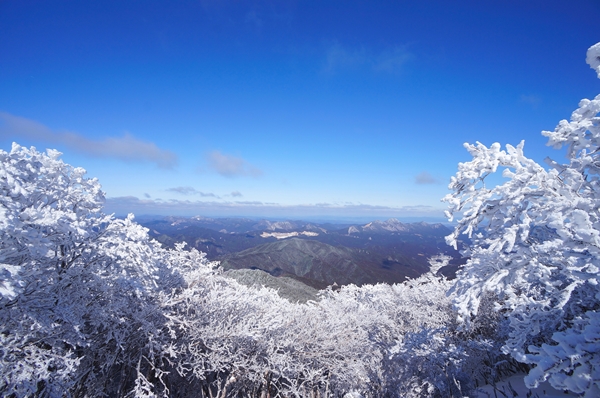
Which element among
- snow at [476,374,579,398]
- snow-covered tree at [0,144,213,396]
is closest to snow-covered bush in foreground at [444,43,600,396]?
snow at [476,374,579,398]

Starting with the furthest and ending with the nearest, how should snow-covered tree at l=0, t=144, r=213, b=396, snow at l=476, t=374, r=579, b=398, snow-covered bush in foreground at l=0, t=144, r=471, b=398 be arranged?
snow at l=476, t=374, r=579, b=398, snow-covered bush in foreground at l=0, t=144, r=471, b=398, snow-covered tree at l=0, t=144, r=213, b=396

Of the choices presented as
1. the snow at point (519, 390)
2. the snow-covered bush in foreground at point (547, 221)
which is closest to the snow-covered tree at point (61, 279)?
the snow-covered bush in foreground at point (547, 221)

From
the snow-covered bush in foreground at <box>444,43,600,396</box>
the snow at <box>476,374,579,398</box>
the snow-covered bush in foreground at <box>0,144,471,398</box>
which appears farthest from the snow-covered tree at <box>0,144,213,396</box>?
the snow at <box>476,374,579,398</box>

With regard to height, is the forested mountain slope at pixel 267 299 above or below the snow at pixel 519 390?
above

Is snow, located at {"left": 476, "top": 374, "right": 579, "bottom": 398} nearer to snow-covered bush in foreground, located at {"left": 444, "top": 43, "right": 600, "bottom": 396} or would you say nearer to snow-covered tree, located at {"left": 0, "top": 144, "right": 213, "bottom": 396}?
snow-covered bush in foreground, located at {"left": 444, "top": 43, "right": 600, "bottom": 396}

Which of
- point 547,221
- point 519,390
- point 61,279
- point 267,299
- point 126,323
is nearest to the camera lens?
point 547,221

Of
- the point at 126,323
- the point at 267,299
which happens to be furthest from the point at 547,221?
the point at 267,299

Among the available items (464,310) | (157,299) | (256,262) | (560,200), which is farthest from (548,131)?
(256,262)

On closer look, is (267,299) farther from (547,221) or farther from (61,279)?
(547,221)

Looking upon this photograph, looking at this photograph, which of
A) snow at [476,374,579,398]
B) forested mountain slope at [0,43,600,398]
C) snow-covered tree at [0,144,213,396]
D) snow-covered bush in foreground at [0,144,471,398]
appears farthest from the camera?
snow at [476,374,579,398]

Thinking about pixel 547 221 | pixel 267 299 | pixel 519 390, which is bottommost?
pixel 519 390

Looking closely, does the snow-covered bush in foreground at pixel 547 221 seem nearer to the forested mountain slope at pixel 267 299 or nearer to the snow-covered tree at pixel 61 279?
the forested mountain slope at pixel 267 299

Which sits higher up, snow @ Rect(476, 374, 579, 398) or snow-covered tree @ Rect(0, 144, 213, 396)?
snow-covered tree @ Rect(0, 144, 213, 396)

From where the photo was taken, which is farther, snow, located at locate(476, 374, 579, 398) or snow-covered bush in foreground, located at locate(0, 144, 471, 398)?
snow, located at locate(476, 374, 579, 398)
